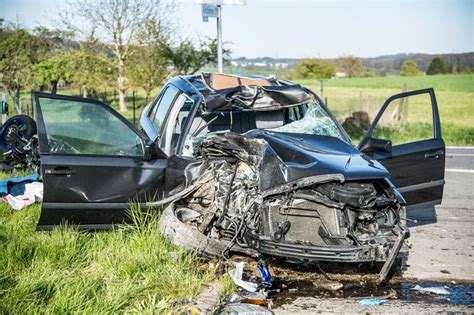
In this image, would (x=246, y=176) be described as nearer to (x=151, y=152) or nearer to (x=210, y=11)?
(x=151, y=152)

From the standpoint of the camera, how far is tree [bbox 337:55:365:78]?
65.9 m

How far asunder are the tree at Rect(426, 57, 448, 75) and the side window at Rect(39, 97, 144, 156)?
52.8 meters

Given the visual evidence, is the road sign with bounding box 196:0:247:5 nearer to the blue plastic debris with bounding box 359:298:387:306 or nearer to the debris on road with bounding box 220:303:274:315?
the blue plastic debris with bounding box 359:298:387:306

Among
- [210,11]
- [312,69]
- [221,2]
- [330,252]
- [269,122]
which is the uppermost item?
[221,2]

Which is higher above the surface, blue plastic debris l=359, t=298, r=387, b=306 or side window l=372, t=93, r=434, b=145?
side window l=372, t=93, r=434, b=145

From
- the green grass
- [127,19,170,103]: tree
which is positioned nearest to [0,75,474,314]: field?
the green grass

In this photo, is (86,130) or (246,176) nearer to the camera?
(246,176)

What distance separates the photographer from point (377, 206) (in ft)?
17.9

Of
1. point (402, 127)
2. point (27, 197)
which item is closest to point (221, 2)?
point (27, 197)

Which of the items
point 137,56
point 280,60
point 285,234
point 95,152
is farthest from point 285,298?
point 280,60

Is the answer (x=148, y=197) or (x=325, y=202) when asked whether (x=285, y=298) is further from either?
(x=148, y=197)

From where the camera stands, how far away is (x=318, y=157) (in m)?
5.55

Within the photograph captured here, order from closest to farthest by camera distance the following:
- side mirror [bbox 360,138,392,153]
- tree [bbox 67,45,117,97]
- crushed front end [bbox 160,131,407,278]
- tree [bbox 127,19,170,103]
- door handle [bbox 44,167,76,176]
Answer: crushed front end [bbox 160,131,407,278] < door handle [bbox 44,167,76,176] < side mirror [bbox 360,138,392,153] < tree [bbox 127,19,170,103] < tree [bbox 67,45,117,97]

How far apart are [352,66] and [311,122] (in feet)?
201
